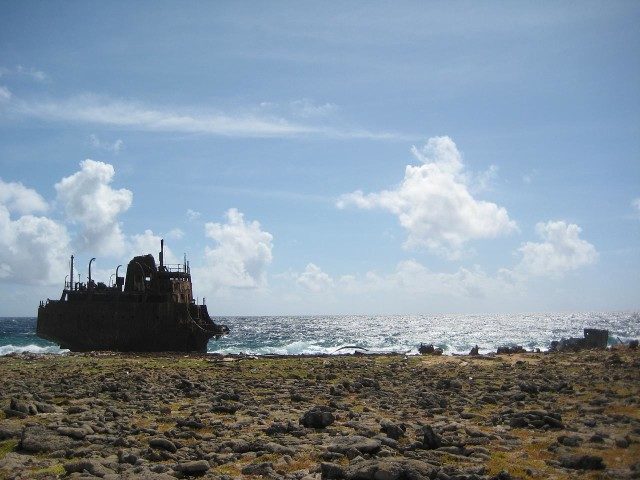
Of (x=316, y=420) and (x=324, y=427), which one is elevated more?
(x=316, y=420)

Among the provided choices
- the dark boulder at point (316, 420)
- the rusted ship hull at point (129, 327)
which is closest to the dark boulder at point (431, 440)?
the dark boulder at point (316, 420)

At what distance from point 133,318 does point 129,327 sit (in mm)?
976

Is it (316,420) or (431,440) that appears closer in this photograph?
(431,440)

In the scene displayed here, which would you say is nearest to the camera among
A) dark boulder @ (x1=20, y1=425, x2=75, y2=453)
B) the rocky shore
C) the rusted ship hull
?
the rocky shore

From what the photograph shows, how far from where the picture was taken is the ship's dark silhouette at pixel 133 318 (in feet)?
186

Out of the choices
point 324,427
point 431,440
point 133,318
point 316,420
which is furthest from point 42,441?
point 133,318

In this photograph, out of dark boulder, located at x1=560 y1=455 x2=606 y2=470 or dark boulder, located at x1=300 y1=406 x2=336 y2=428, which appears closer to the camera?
dark boulder, located at x1=560 y1=455 x2=606 y2=470

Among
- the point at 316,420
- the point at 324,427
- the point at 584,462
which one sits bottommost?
the point at 324,427

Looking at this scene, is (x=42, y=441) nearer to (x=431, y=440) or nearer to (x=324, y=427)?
(x=324, y=427)

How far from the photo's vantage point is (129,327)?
56562mm

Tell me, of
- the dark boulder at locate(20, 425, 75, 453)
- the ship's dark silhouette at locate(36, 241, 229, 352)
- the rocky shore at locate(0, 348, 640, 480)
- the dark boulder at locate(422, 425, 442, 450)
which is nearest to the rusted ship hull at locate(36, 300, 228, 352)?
the ship's dark silhouette at locate(36, 241, 229, 352)

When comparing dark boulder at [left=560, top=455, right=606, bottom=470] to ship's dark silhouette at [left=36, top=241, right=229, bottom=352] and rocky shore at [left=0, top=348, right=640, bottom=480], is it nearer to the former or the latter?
rocky shore at [left=0, top=348, right=640, bottom=480]

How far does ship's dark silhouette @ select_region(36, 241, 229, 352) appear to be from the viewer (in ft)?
186

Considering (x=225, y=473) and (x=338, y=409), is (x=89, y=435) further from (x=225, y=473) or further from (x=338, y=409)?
(x=338, y=409)
